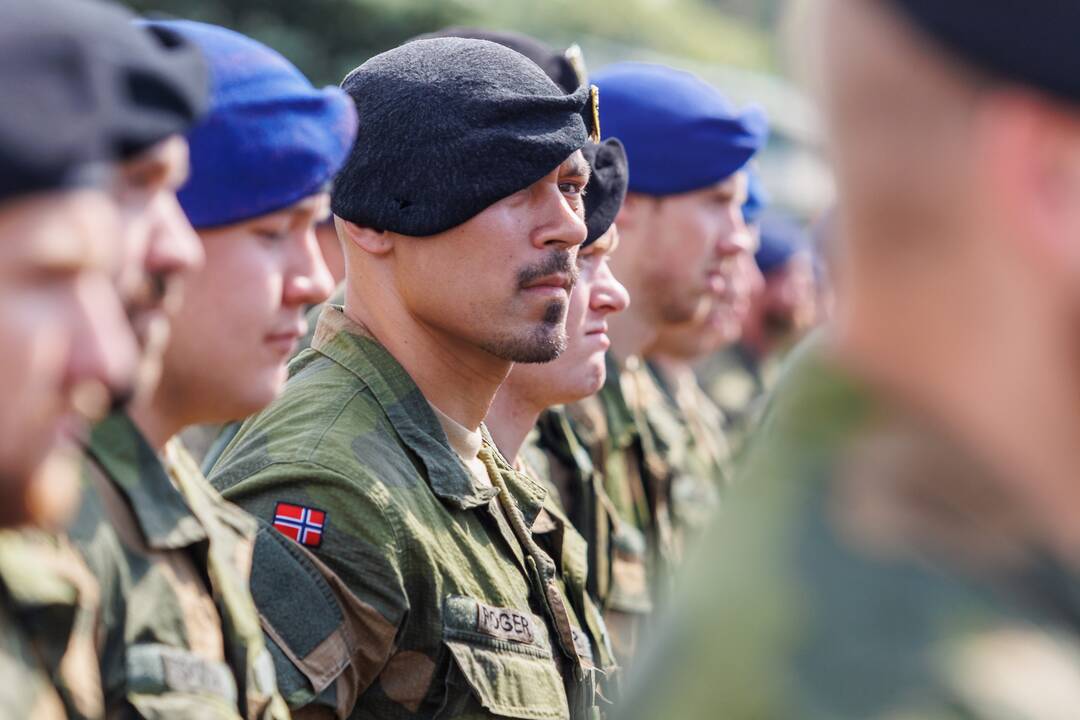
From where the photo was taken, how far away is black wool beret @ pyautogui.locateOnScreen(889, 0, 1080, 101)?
60.2 inches

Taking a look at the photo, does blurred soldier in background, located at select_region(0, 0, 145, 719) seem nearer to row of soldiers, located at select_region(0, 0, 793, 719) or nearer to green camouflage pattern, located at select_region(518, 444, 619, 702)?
row of soldiers, located at select_region(0, 0, 793, 719)

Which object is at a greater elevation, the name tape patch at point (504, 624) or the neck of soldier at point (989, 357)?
the neck of soldier at point (989, 357)

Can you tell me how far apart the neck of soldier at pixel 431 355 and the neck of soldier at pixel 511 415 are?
51 cm

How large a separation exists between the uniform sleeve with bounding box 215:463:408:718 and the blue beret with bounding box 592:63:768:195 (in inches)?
121

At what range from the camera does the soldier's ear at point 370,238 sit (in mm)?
4273

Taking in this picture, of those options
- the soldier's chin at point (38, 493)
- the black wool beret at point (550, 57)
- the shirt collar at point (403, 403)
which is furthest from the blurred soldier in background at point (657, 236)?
the soldier's chin at point (38, 493)

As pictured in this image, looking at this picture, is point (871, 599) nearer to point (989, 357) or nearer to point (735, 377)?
point (989, 357)

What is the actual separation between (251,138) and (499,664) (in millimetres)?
1405

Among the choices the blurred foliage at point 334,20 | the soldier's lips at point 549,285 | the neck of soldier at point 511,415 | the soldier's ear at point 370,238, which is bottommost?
the blurred foliage at point 334,20

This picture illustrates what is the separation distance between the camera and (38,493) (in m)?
2.02

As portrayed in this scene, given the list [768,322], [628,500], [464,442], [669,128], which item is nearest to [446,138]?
[464,442]

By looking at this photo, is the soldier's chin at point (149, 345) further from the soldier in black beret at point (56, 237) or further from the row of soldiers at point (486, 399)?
the soldier in black beret at point (56, 237)

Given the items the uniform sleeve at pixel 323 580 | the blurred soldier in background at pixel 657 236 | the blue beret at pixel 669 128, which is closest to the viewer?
the uniform sleeve at pixel 323 580

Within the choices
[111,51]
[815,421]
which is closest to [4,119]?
[111,51]
